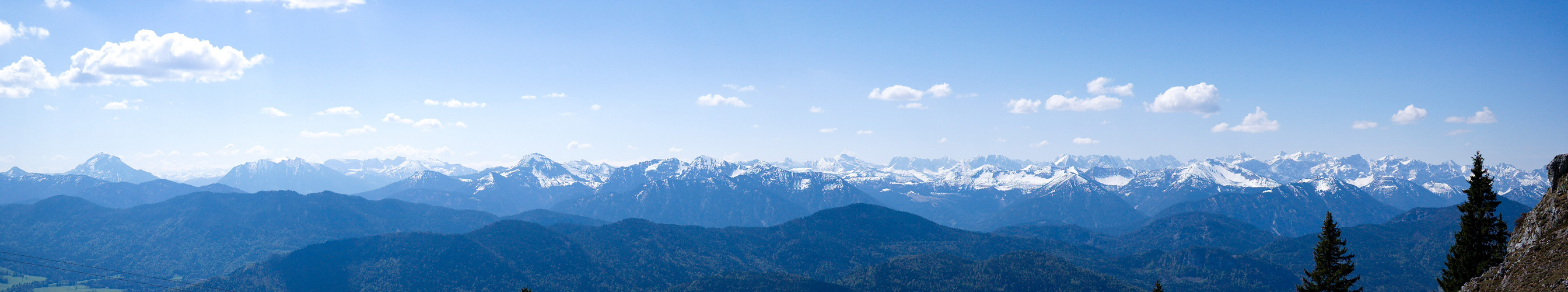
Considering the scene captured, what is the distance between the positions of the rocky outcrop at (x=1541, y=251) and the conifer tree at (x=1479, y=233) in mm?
1056

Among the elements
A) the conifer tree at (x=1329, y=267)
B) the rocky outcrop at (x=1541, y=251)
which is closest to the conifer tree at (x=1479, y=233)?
the rocky outcrop at (x=1541, y=251)

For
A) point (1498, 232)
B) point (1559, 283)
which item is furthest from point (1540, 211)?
point (1559, 283)

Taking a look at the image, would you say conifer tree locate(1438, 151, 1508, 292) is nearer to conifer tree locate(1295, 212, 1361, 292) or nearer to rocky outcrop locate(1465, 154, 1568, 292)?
rocky outcrop locate(1465, 154, 1568, 292)

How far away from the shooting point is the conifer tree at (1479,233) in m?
58.4

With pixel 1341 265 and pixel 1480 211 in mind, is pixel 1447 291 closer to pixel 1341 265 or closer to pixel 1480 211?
pixel 1480 211

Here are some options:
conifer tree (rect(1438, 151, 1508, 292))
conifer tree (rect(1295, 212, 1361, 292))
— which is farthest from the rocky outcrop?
conifer tree (rect(1295, 212, 1361, 292))

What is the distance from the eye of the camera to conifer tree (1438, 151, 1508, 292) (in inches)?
2301

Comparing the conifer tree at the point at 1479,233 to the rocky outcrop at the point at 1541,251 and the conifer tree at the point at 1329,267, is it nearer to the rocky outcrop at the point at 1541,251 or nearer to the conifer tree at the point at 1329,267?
the rocky outcrop at the point at 1541,251

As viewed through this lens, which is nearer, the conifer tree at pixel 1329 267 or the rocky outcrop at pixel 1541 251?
the rocky outcrop at pixel 1541 251

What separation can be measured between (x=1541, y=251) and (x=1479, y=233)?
6702mm

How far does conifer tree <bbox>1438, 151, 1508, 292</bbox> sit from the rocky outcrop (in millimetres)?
1056

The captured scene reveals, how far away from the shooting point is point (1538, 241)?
54.8 m

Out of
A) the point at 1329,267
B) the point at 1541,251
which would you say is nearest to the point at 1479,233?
the point at 1541,251

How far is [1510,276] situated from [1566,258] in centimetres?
397
